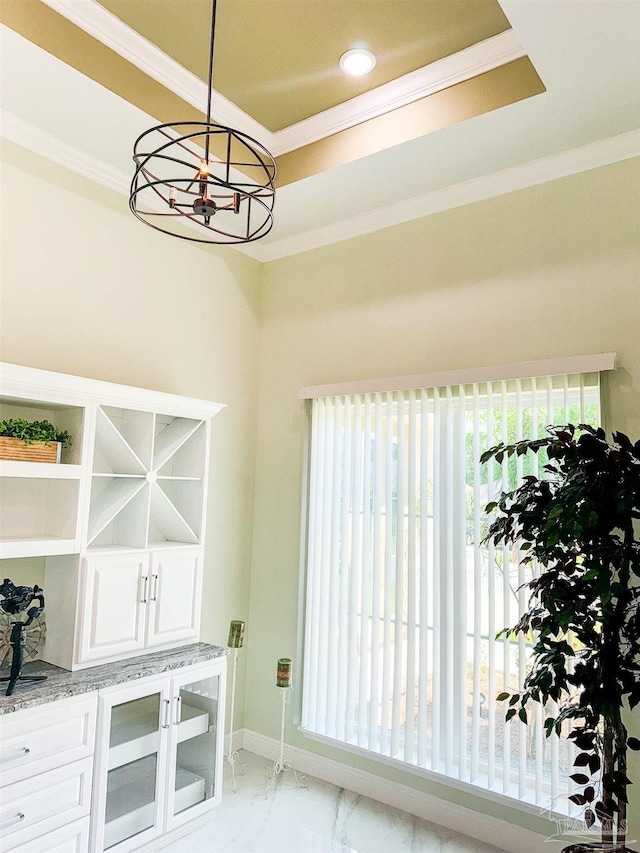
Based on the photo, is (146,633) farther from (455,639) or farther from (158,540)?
(455,639)

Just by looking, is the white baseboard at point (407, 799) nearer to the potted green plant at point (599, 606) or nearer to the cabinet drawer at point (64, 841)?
the potted green plant at point (599, 606)

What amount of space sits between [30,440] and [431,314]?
1974mm

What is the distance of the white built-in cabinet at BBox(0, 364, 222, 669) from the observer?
242 cm

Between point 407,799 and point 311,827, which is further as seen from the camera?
point 407,799

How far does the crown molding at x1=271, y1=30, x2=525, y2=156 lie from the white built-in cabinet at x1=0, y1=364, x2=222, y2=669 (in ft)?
4.74

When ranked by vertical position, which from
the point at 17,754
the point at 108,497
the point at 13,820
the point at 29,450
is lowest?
the point at 13,820

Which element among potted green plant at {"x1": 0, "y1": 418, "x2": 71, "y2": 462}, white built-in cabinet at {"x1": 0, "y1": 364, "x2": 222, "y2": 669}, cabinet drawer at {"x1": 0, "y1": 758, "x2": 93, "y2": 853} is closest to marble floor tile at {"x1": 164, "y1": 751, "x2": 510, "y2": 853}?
cabinet drawer at {"x1": 0, "y1": 758, "x2": 93, "y2": 853}

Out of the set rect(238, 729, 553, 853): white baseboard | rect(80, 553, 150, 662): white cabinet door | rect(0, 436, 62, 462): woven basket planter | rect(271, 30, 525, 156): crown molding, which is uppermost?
rect(271, 30, 525, 156): crown molding

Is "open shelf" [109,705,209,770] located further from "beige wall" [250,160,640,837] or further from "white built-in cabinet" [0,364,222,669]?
Result: "beige wall" [250,160,640,837]

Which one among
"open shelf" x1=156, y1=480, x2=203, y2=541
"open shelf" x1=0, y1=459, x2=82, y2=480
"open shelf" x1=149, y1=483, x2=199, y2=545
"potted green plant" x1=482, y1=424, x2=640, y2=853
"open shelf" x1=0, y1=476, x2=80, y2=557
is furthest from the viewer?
"open shelf" x1=156, y1=480, x2=203, y2=541

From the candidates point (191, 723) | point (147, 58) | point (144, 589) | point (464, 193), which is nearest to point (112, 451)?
point (144, 589)

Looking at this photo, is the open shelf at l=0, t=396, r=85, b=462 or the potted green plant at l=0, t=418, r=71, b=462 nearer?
the potted green plant at l=0, t=418, r=71, b=462

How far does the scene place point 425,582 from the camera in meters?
2.89

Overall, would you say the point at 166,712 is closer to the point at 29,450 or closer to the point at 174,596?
the point at 174,596
